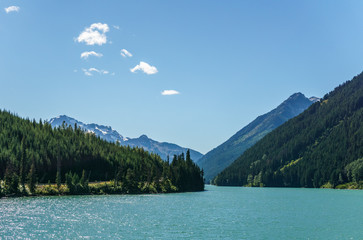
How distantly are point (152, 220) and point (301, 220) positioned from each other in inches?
1456

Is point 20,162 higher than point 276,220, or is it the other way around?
point 20,162

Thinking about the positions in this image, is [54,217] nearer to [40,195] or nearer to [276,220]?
[276,220]

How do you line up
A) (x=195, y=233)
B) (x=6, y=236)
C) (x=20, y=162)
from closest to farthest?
1. (x=6, y=236)
2. (x=195, y=233)
3. (x=20, y=162)

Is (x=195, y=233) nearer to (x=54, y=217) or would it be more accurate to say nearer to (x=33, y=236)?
(x=33, y=236)

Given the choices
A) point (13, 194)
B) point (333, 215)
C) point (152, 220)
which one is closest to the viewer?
point (152, 220)

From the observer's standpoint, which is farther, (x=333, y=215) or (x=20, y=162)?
(x=20, y=162)

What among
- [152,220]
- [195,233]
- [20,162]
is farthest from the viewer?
[20,162]

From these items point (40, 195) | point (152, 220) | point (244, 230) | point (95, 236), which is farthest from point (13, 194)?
point (244, 230)

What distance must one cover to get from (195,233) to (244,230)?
10.7 m

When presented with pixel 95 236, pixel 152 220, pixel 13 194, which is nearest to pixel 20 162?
pixel 13 194

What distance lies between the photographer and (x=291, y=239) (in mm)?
60188

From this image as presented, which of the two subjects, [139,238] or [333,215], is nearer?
[139,238]

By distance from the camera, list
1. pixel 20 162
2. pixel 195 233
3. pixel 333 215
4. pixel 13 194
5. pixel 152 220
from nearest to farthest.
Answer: pixel 195 233 < pixel 152 220 < pixel 333 215 < pixel 13 194 < pixel 20 162

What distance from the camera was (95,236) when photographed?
6084cm
